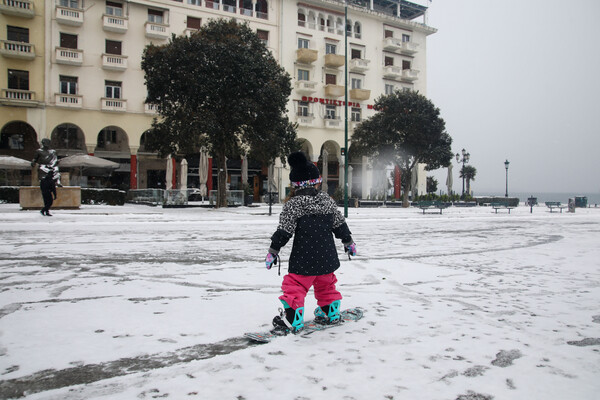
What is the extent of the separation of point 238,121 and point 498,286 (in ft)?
56.6

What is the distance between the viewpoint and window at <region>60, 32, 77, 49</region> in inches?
1123

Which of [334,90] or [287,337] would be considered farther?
[334,90]

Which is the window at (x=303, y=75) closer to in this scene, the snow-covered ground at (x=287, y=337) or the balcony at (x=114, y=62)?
the balcony at (x=114, y=62)

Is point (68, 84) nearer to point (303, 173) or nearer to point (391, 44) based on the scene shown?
point (391, 44)

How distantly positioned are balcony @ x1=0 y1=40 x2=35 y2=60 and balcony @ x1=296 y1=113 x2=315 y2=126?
19.1 meters

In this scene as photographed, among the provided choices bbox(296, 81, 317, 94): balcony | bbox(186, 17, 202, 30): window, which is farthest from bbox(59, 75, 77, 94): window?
bbox(296, 81, 317, 94): balcony

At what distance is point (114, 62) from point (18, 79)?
5933mm

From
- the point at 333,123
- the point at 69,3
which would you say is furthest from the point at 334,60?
the point at 69,3

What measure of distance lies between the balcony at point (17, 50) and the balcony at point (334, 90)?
21.6m

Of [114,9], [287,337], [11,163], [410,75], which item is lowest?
[287,337]

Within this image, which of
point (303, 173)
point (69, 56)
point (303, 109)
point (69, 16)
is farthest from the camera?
point (303, 109)

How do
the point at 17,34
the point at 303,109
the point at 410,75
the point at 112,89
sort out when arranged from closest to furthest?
the point at 17,34
the point at 112,89
the point at 303,109
the point at 410,75

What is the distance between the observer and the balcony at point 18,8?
26.2m

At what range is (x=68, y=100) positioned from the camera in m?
28.1
